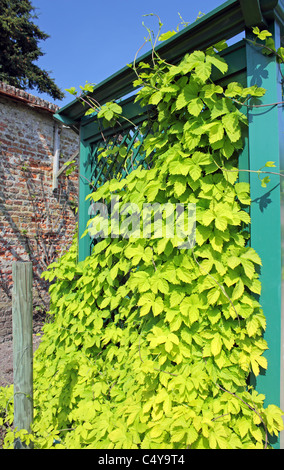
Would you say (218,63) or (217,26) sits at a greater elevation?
(217,26)

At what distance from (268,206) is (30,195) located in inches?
186

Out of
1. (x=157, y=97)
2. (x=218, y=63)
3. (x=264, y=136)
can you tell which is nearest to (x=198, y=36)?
(x=218, y=63)

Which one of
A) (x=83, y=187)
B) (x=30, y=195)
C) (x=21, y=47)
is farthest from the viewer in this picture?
(x=21, y=47)

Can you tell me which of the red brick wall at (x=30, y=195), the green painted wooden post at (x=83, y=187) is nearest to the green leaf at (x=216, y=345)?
the green painted wooden post at (x=83, y=187)

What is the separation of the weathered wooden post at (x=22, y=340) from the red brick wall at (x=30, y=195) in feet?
11.2

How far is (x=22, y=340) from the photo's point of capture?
189 cm

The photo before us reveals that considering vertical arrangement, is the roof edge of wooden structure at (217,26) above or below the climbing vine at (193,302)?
above

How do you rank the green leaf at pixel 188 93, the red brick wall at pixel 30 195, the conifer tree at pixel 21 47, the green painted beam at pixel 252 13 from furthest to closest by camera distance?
the conifer tree at pixel 21 47
the red brick wall at pixel 30 195
the green leaf at pixel 188 93
the green painted beam at pixel 252 13

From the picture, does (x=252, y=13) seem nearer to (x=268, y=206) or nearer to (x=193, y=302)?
(x=268, y=206)

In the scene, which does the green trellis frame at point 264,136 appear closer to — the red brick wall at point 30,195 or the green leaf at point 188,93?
the green leaf at point 188,93

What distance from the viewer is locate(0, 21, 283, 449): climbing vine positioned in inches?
63.0

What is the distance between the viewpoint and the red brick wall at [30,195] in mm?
5031

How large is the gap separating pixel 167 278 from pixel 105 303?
0.78 m

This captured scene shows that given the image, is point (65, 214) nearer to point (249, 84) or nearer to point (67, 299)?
point (67, 299)
